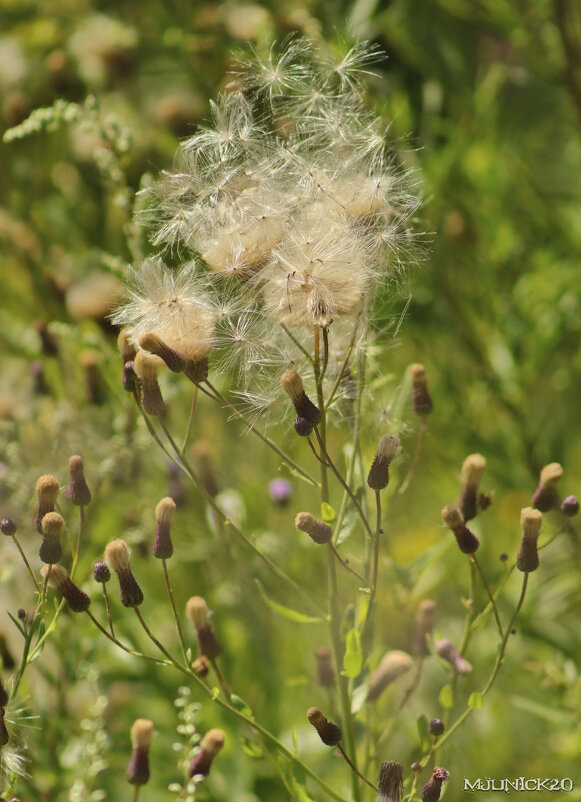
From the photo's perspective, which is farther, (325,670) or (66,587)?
(325,670)

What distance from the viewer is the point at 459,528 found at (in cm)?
89

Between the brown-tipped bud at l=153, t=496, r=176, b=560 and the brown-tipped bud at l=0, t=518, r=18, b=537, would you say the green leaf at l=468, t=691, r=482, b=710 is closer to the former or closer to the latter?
the brown-tipped bud at l=153, t=496, r=176, b=560

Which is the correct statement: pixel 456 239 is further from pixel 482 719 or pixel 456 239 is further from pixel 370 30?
pixel 482 719

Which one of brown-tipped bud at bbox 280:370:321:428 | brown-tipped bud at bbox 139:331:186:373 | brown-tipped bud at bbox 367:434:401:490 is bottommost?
brown-tipped bud at bbox 367:434:401:490

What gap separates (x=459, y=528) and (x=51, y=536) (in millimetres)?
401

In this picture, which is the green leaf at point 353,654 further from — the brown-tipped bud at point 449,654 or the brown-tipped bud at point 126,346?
the brown-tipped bud at point 126,346

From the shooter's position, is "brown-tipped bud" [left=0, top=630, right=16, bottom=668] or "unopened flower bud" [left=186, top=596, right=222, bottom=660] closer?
"unopened flower bud" [left=186, top=596, right=222, bottom=660]

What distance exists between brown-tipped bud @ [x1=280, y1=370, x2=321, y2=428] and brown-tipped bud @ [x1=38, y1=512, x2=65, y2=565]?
0.82 ft

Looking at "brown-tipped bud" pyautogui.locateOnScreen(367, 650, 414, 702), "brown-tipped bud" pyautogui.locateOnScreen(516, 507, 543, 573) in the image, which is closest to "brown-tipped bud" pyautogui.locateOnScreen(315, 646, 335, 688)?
"brown-tipped bud" pyautogui.locateOnScreen(367, 650, 414, 702)

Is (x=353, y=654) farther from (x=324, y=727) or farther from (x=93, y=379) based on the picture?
(x=93, y=379)

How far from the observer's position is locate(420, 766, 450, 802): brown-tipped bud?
779 mm

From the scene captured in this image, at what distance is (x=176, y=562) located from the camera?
1.65 m

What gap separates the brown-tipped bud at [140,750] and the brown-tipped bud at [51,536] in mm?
208

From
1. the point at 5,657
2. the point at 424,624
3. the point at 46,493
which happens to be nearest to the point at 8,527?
the point at 46,493
